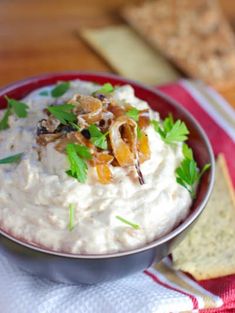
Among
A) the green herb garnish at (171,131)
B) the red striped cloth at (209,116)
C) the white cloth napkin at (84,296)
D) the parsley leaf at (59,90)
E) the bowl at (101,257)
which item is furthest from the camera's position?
the red striped cloth at (209,116)

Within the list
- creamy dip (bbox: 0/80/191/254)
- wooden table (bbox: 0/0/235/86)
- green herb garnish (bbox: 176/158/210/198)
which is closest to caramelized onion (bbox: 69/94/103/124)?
creamy dip (bbox: 0/80/191/254)

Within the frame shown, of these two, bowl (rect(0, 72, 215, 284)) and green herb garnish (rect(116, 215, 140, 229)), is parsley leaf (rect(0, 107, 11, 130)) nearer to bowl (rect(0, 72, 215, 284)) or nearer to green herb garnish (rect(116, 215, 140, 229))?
bowl (rect(0, 72, 215, 284))

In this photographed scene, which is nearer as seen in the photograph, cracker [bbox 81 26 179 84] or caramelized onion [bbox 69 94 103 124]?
caramelized onion [bbox 69 94 103 124]

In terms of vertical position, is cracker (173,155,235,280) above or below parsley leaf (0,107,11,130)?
below

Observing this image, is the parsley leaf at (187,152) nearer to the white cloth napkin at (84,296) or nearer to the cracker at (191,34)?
the white cloth napkin at (84,296)

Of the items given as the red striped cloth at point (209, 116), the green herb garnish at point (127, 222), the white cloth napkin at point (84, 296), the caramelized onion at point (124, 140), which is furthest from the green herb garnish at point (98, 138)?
the red striped cloth at point (209, 116)

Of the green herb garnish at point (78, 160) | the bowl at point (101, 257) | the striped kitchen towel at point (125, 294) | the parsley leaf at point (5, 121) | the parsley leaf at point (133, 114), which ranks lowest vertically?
the striped kitchen towel at point (125, 294)
